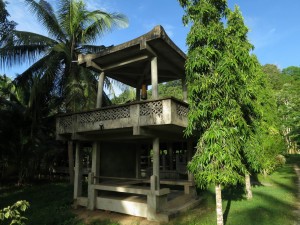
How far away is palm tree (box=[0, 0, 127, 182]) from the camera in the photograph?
1548 centimetres

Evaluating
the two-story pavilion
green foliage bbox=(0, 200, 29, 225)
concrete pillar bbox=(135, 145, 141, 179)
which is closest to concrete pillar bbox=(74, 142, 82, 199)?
the two-story pavilion

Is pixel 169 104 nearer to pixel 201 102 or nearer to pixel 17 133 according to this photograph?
pixel 201 102

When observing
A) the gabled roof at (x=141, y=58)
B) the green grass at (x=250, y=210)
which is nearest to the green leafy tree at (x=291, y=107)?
the green grass at (x=250, y=210)

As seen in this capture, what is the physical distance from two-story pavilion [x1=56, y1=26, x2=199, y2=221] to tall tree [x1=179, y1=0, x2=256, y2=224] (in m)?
1.66

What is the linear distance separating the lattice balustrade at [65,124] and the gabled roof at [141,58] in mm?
2859

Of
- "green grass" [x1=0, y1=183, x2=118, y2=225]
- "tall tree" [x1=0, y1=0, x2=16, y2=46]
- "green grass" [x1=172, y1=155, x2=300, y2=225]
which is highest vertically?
"tall tree" [x1=0, y1=0, x2=16, y2=46]

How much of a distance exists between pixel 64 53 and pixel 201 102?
1258 centimetres

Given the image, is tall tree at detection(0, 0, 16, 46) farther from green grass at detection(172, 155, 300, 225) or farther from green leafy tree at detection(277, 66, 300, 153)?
green leafy tree at detection(277, 66, 300, 153)

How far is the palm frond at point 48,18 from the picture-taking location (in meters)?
16.6

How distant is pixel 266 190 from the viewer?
47.6 ft

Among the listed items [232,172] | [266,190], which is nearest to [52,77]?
A: [232,172]

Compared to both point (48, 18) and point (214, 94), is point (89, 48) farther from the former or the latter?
point (214, 94)

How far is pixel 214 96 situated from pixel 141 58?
4.70 meters

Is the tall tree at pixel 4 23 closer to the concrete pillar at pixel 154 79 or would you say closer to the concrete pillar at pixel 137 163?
the concrete pillar at pixel 154 79
